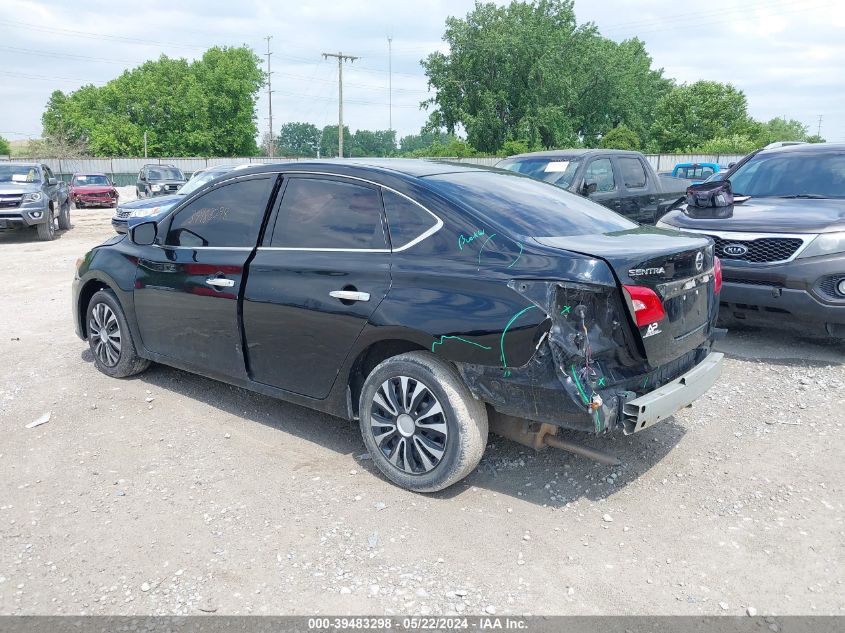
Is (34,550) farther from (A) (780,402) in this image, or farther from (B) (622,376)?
(A) (780,402)

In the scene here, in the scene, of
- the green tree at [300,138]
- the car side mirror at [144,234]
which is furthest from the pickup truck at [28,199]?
the green tree at [300,138]

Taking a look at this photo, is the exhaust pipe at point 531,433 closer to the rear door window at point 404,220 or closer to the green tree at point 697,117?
the rear door window at point 404,220

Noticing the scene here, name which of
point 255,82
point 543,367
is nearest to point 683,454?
point 543,367

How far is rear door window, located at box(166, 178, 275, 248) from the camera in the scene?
4.38 meters

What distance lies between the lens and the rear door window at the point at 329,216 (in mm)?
3846

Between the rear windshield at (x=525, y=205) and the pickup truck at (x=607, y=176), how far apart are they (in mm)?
4543

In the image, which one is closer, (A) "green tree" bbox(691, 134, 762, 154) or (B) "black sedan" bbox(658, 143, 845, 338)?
(B) "black sedan" bbox(658, 143, 845, 338)

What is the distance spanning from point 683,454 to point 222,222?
3.24 meters

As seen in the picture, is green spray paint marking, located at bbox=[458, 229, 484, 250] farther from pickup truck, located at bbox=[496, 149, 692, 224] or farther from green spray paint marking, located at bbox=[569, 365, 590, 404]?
pickup truck, located at bbox=[496, 149, 692, 224]

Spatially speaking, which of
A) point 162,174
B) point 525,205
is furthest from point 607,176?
point 162,174

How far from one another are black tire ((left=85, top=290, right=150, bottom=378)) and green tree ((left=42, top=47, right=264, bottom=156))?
69117mm

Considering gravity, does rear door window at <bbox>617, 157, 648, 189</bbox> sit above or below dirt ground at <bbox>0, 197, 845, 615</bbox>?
above

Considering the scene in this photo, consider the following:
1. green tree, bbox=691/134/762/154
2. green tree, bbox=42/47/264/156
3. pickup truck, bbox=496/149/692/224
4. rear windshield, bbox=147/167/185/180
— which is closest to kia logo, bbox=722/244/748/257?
pickup truck, bbox=496/149/692/224

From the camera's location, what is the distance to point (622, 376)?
10.9ft
